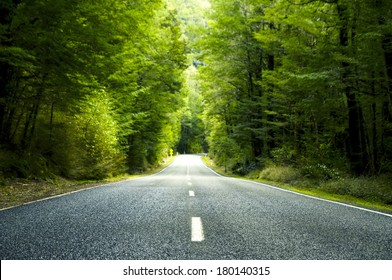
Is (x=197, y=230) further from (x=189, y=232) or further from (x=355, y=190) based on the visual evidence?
(x=355, y=190)

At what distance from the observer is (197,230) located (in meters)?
4.10

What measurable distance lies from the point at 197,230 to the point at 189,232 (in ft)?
0.46

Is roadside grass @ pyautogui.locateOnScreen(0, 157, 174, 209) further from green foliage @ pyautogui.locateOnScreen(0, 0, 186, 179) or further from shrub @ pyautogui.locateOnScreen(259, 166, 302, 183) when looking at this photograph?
shrub @ pyautogui.locateOnScreen(259, 166, 302, 183)

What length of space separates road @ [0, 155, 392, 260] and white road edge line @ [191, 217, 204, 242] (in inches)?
0.5

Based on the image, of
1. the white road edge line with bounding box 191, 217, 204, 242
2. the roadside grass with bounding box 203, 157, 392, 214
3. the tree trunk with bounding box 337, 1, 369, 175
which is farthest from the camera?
the tree trunk with bounding box 337, 1, 369, 175

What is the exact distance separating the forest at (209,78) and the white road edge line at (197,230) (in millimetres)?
5193

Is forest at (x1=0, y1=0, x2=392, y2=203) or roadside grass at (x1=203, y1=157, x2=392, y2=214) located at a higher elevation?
forest at (x1=0, y1=0, x2=392, y2=203)

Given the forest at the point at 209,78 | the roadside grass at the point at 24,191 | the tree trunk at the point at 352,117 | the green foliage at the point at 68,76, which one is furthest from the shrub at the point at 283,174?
the roadside grass at the point at 24,191

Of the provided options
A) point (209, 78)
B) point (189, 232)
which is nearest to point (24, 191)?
point (189, 232)

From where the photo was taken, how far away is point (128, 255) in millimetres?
3092

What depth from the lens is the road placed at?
3.19 m

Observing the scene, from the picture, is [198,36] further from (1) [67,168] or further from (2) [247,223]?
(2) [247,223]

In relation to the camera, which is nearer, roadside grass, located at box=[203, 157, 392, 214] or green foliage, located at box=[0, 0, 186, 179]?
green foliage, located at box=[0, 0, 186, 179]

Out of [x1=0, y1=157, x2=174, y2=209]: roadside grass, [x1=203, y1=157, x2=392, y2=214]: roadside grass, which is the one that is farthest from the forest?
[x1=0, y1=157, x2=174, y2=209]: roadside grass
